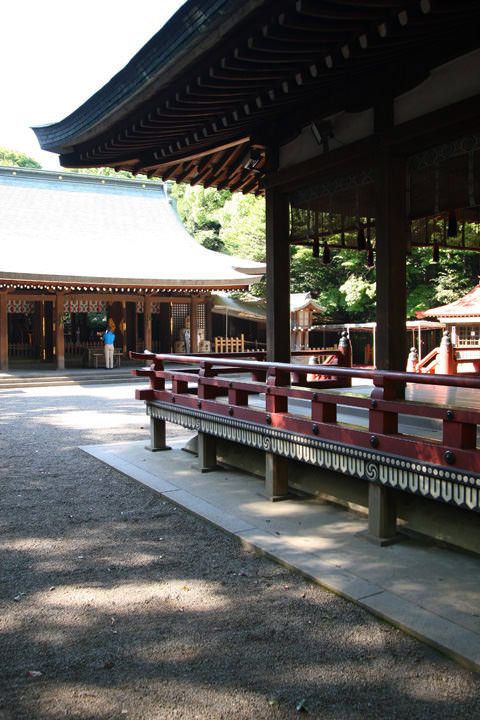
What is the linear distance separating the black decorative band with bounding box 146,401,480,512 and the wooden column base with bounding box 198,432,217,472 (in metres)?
0.27

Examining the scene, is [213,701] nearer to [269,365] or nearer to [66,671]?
[66,671]

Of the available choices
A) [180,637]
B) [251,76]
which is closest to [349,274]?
[251,76]

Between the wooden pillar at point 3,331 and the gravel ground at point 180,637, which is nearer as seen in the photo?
the gravel ground at point 180,637

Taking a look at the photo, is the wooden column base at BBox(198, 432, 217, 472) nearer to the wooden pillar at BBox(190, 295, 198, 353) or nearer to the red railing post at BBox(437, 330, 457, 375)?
the red railing post at BBox(437, 330, 457, 375)

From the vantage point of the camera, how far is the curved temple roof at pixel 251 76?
346 centimetres

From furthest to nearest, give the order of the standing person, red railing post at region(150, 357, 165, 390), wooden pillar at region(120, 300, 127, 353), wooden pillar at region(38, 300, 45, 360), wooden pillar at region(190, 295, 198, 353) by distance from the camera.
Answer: wooden pillar at region(120, 300, 127, 353), wooden pillar at region(38, 300, 45, 360), wooden pillar at region(190, 295, 198, 353), the standing person, red railing post at region(150, 357, 165, 390)

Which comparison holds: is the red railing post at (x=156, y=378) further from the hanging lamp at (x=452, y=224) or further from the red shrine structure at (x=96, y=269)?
the red shrine structure at (x=96, y=269)

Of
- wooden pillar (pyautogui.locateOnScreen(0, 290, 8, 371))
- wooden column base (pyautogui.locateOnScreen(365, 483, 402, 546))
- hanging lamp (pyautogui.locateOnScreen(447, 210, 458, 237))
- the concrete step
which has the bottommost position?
wooden column base (pyautogui.locateOnScreen(365, 483, 402, 546))

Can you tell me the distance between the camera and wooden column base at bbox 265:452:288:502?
5176 mm

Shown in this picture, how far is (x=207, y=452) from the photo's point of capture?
630 centimetres

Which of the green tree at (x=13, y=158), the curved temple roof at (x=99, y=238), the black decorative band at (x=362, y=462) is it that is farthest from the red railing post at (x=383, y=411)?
the green tree at (x=13, y=158)

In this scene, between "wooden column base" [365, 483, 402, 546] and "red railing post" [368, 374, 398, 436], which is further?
"wooden column base" [365, 483, 402, 546]

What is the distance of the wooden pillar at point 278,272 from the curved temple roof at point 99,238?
12.8 meters

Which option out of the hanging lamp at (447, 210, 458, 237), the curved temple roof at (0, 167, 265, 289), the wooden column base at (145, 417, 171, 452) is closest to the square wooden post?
the hanging lamp at (447, 210, 458, 237)
